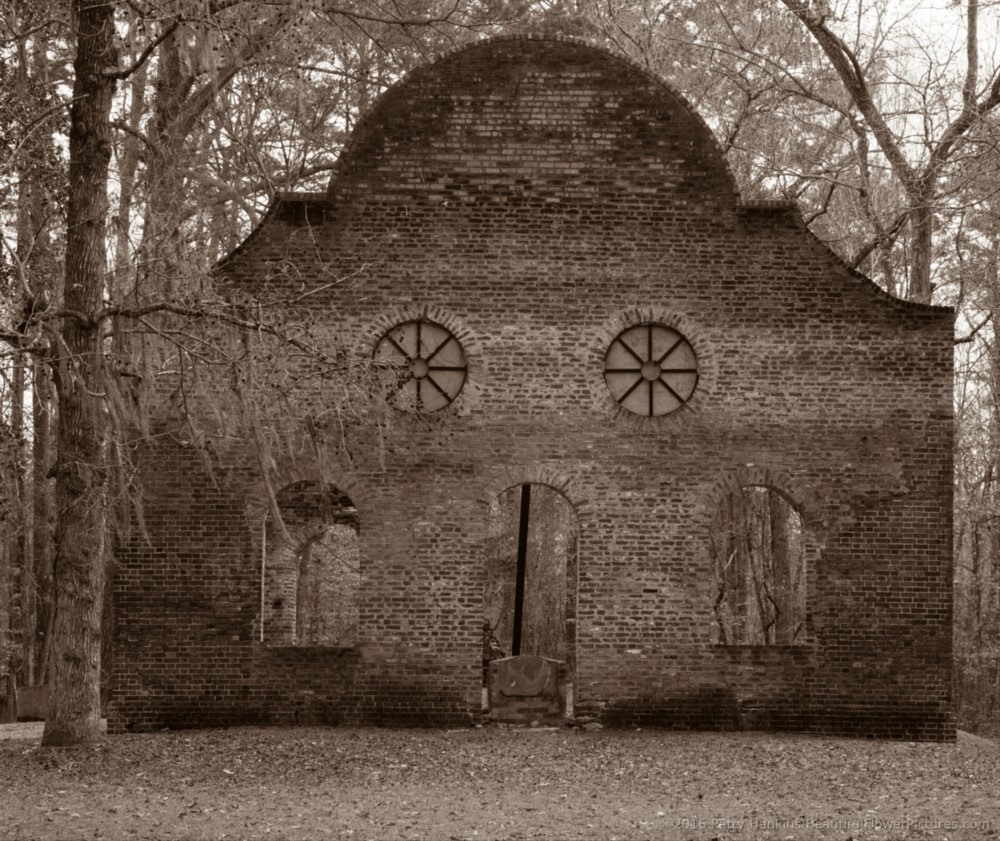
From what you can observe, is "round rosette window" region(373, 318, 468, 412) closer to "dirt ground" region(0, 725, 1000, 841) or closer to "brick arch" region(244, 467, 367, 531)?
"brick arch" region(244, 467, 367, 531)

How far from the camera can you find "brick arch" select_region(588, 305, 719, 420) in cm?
1538

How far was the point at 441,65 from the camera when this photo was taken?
15.6 m

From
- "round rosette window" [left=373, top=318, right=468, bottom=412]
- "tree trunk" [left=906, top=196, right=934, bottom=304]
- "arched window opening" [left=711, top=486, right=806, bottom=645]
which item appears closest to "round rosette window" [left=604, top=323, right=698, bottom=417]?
"round rosette window" [left=373, top=318, right=468, bottom=412]

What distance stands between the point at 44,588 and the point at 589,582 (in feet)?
38.3

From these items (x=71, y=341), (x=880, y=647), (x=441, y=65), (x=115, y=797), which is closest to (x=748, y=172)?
(x=441, y=65)

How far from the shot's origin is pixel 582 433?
15.3 meters

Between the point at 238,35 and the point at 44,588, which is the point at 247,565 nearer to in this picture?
the point at 238,35

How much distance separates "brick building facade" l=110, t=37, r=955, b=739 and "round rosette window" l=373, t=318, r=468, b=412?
3cm

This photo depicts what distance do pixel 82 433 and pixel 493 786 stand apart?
5243 millimetres

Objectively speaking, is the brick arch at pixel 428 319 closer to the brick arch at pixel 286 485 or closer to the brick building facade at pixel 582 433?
the brick building facade at pixel 582 433

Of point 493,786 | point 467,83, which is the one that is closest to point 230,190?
point 467,83

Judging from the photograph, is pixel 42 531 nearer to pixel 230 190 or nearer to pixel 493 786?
pixel 230 190

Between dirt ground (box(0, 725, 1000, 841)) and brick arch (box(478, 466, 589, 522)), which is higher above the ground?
brick arch (box(478, 466, 589, 522))

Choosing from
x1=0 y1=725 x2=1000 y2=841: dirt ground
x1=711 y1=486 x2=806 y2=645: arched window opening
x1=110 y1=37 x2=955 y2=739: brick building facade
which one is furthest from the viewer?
x1=711 y1=486 x2=806 y2=645: arched window opening
